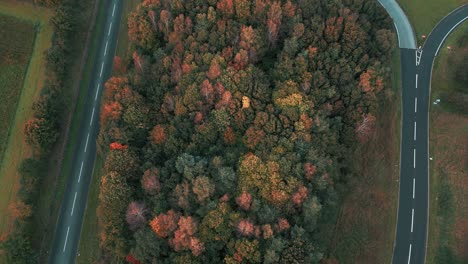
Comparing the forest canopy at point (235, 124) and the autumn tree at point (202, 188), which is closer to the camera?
the forest canopy at point (235, 124)

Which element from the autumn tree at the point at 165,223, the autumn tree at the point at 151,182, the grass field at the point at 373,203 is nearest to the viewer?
the autumn tree at the point at 165,223

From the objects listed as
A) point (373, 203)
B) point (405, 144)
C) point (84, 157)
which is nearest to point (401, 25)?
point (405, 144)

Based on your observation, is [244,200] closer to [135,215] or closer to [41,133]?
[135,215]

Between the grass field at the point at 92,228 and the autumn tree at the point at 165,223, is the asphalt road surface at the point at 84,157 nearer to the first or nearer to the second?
the grass field at the point at 92,228

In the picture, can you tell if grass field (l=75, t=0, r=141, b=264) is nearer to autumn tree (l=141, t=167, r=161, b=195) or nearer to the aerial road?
autumn tree (l=141, t=167, r=161, b=195)

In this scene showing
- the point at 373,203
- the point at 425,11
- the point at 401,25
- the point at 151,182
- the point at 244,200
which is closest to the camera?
the point at 244,200

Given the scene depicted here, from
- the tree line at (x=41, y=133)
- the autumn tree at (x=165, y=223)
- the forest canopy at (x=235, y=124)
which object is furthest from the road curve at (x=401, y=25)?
the tree line at (x=41, y=133)

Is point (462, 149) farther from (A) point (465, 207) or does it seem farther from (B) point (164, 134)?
(B) point (164, 134)
